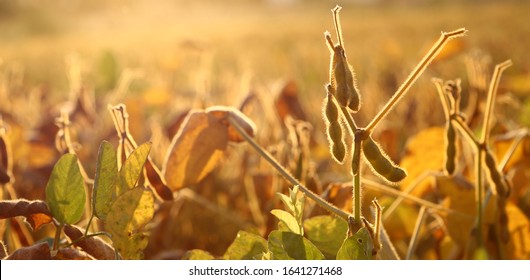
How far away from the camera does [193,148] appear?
834 mm

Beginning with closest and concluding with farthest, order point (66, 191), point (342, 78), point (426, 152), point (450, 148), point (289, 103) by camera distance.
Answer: point (342, 78), point (66, 191), point (450, 148), point (426, 152), point (289, 103)

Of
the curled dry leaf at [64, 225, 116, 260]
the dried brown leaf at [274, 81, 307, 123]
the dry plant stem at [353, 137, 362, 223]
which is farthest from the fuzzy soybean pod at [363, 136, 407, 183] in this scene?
the dried brown leaf at [274, 81, 307, 123]

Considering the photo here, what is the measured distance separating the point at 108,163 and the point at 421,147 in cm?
57

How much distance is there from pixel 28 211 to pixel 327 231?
283 mm

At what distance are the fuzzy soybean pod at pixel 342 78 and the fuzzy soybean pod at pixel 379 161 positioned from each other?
0.05m

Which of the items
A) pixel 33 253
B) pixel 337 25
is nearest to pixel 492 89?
pixel 337 25

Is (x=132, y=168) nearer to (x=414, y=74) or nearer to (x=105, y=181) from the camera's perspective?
(x=105, y=181)

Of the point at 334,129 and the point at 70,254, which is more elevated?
the point at 334,129

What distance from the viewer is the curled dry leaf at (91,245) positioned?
0.68 m

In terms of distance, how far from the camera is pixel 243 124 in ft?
2.74

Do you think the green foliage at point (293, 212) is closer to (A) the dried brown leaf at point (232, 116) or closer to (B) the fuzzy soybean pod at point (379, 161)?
(B) the fuzzy soybean pod at point (379, 161)

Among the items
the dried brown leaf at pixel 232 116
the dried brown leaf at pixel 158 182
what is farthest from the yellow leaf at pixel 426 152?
the dried brown leaf at pixel 158 182

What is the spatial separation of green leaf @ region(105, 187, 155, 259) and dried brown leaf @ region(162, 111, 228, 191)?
6.4 inches

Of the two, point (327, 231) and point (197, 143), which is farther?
point (197, 143)
